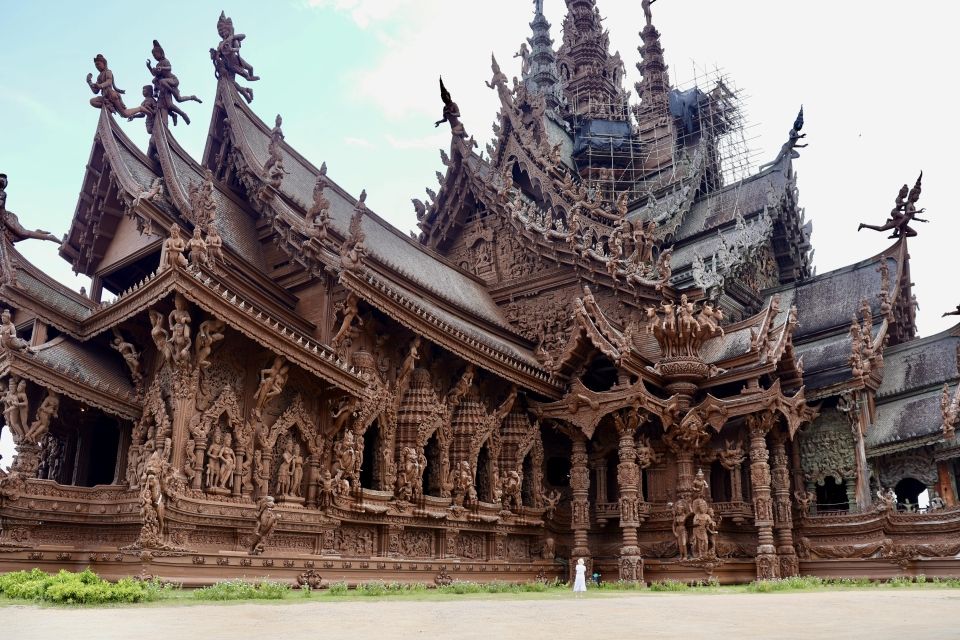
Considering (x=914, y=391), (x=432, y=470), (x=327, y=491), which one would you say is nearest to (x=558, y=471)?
(x=432, y=470)

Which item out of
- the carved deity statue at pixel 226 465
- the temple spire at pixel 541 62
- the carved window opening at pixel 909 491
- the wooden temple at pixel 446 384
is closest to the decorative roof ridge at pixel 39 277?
the wooden temple at pixel 446 384

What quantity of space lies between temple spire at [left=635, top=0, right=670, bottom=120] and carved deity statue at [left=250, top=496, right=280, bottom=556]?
2416 centimetres

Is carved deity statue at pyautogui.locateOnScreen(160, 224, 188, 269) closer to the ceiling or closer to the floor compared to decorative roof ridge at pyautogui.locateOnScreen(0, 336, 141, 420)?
closer to the ceiling

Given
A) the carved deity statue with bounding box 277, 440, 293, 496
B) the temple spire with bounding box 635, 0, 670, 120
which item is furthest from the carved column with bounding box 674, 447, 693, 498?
the temple spire with bounding box 635, 0, 670, 120

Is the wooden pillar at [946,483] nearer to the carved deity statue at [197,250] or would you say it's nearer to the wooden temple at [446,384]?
the wooden temple at [446,384]

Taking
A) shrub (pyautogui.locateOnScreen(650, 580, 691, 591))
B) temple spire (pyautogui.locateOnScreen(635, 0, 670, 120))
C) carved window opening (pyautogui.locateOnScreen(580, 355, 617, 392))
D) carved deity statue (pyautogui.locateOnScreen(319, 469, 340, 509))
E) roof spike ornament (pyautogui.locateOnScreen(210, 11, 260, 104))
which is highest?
temple spire (pyautogui.locateOnScreen(635, 0, 670, 120))

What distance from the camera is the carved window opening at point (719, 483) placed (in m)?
16.8

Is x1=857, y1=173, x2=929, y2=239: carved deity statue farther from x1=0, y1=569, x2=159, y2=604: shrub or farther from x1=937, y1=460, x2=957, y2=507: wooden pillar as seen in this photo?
x1=0, y1=569, x2=159, y2=604: shrub

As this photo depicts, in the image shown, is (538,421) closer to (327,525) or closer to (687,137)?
(327,525)

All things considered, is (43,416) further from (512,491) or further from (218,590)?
(512,491)

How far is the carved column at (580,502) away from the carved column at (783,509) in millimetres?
3762

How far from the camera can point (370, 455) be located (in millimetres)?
Result: 14156

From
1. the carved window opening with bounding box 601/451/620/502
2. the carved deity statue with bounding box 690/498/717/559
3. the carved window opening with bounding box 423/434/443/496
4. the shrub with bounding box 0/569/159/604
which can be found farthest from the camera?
the carved window opening with bounding box 601/451/620/502

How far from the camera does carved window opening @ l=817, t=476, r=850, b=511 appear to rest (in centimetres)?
1800
